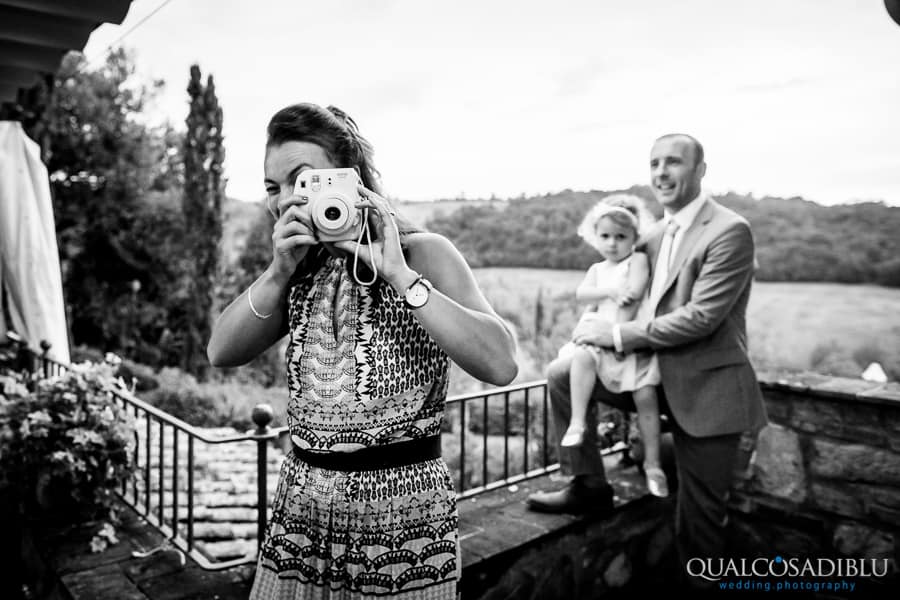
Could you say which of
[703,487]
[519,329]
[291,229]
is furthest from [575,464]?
[519,329]

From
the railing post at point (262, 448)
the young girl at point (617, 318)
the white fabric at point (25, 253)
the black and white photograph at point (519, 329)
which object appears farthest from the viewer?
the white fabric at point (25, 253)

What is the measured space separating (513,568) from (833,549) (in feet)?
5.32

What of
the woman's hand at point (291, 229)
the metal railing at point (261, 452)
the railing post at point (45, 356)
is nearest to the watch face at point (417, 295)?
the woman's hand at point (291, 229)

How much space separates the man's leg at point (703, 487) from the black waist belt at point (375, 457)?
4.92 feet

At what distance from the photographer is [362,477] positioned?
1.13 meters

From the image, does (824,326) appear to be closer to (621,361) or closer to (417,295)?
(621,361)

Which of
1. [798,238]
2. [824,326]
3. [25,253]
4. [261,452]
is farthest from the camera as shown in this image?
[798,238]

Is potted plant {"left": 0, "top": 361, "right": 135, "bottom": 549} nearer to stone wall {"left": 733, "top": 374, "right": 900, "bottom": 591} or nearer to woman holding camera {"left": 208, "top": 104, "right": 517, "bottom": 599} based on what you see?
woman holding camera {"left": 208, "top": 104, "right": 517, "bottom": 599}

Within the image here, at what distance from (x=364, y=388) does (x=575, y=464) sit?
5.85ft

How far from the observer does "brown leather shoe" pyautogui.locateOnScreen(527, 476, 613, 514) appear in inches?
104

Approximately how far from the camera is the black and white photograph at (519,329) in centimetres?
115

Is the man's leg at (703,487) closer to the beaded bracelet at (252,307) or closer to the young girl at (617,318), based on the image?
the young girl at (617,318)

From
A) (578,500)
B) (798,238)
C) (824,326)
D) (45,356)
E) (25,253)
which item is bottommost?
(578,500)

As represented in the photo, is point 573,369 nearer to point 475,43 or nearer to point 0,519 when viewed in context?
point 0,519
